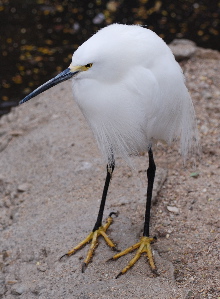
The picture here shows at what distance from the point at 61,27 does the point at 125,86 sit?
205 inches

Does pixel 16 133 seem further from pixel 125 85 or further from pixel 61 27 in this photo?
pixel 61 27

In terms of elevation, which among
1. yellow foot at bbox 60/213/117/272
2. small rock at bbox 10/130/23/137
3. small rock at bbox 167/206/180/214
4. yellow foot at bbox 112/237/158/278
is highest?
small rock at bbox 10/130/23/137

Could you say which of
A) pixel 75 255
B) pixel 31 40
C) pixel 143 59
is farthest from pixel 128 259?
pixel 31 40

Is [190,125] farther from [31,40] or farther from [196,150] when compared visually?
[31,40]

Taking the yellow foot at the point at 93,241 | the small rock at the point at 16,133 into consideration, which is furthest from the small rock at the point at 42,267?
the small rock at the point at 16,133

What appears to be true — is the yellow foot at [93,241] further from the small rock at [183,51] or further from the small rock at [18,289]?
the small rock at [183,51]

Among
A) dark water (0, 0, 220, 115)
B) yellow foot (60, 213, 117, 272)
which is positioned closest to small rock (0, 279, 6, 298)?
yellow foot (60, 213, 117, 272)

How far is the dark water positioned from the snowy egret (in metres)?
3.32

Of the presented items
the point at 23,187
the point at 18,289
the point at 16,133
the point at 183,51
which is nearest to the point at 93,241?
the point at 18,289

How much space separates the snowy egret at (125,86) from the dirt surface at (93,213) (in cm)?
21

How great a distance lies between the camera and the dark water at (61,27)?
6246 millimetres

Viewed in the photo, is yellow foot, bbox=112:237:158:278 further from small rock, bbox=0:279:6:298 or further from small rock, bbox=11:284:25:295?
small rock, bbox=0:279:6:298

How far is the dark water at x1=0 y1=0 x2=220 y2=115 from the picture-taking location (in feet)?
20.5

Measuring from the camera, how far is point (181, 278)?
105 inches
